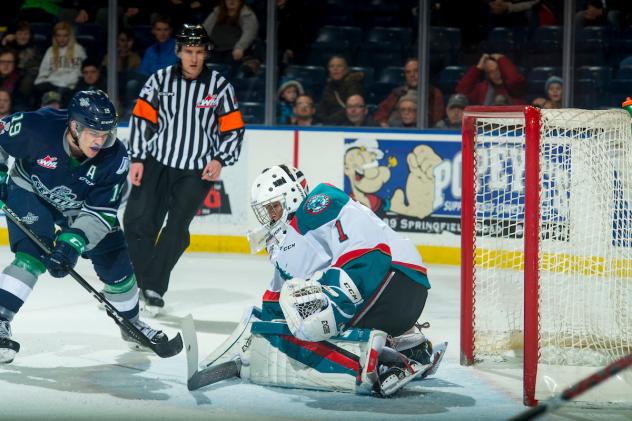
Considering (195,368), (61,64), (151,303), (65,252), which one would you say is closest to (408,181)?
(151,303)

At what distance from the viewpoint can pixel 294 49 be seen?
746 cm

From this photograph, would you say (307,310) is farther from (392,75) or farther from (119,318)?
(392,75)

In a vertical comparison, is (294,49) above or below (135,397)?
above

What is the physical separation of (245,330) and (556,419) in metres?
1.04

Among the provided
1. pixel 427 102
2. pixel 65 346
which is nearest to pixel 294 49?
pixel 427 102

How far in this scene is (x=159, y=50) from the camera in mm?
7570

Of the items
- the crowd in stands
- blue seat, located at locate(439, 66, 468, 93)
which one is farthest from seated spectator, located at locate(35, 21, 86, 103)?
blue seat, located at locate(439, 66, 468, 93)

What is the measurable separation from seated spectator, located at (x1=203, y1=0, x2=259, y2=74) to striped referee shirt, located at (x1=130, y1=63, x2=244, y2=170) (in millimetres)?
2051

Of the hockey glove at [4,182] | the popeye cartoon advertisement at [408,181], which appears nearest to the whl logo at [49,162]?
the hockey glove at [4,182]

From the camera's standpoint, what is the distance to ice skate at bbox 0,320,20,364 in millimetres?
3797

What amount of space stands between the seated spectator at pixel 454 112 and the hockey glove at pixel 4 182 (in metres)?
3.53

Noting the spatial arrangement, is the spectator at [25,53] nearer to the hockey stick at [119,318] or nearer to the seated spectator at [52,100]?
the seated spectator at [52,100]

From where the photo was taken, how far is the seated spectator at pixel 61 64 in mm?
7738

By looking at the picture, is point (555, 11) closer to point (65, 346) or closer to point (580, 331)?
point (580, 331)
